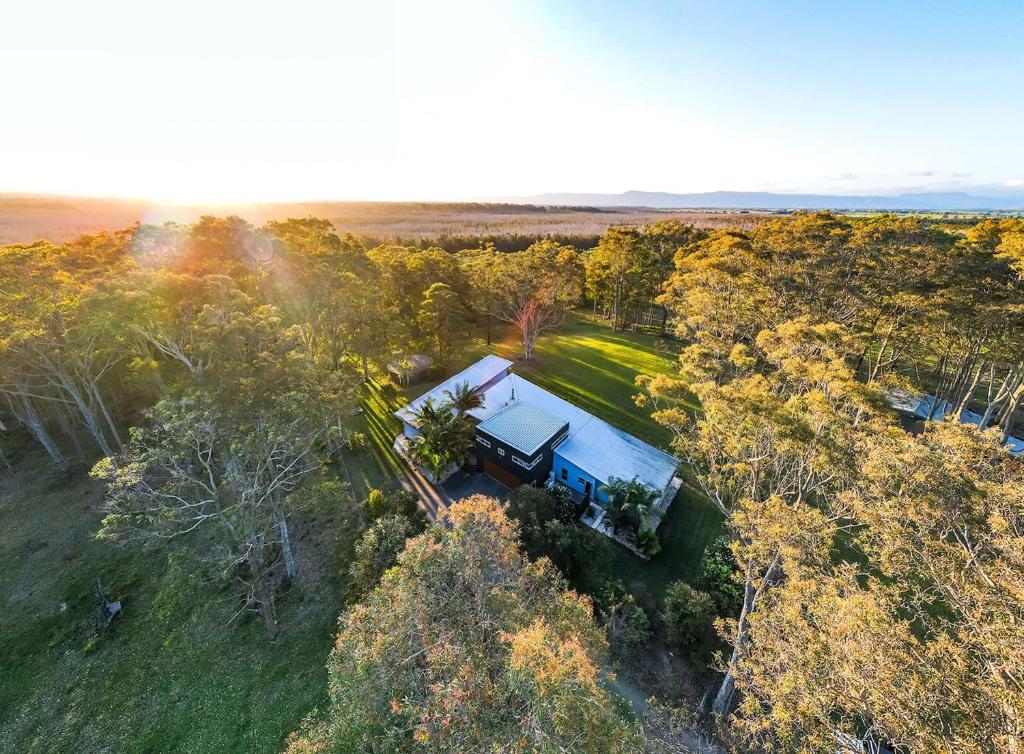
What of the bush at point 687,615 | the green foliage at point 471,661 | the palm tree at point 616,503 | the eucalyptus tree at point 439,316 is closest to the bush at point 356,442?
the eucalyptus tree at point 439,316

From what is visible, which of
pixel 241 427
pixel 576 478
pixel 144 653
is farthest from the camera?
pixel 576 478

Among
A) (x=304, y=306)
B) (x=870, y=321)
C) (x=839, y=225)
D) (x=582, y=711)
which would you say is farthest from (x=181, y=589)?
(x=839, y=225)

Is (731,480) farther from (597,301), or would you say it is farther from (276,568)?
(597,301)

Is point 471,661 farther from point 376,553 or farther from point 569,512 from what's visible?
point 569,512

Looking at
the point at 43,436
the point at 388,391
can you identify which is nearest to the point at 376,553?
the point at 388,391

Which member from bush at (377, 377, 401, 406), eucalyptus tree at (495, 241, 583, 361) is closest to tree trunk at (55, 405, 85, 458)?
bush at (377, 377, 401, 406)

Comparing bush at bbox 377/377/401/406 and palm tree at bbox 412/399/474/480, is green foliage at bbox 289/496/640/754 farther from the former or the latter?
bush at bbox 377/377/401/406
